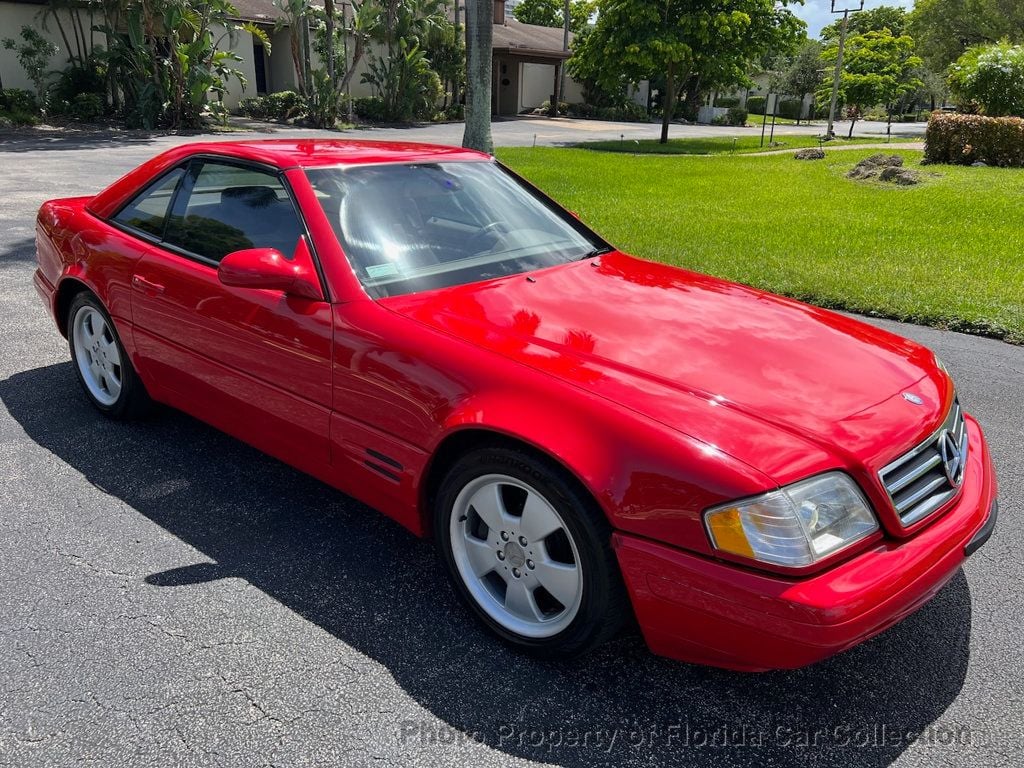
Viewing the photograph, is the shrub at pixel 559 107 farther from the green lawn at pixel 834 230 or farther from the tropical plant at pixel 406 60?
the green lawn at pixel 834 230

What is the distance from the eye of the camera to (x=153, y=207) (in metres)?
3.90

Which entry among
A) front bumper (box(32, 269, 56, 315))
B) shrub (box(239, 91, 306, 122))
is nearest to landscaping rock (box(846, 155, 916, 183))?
front bumper (box(32, 269, 56, 315))

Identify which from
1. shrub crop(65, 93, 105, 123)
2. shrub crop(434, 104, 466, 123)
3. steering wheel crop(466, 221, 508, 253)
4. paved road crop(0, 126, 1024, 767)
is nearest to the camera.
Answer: paved road crop(0, 126, 1024, 767)

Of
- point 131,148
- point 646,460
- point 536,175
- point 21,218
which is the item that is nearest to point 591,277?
point 646,460

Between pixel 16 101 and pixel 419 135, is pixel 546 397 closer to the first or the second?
pixel 419 135

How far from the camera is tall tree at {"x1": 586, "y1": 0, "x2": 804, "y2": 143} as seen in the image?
75.6ft

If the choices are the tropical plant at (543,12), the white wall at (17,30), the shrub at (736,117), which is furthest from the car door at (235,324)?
the tropical plant at (543,12)

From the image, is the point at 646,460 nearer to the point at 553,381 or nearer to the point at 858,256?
the point at 553,381

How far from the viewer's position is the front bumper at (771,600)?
1977 millimetres

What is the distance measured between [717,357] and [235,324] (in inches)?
73.9

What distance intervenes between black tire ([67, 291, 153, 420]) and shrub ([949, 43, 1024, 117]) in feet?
81.9

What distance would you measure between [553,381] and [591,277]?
1069 mm

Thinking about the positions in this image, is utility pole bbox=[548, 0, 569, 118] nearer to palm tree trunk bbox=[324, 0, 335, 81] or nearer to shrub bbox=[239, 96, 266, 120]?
palm tree trunk bbox=[324, 0, 335, 81]

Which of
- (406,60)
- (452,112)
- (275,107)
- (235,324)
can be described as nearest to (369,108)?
(406,60)
